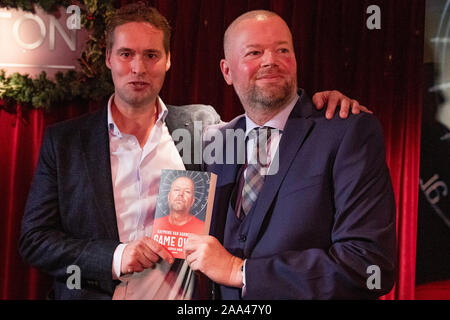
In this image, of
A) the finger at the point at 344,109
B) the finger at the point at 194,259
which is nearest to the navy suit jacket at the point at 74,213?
the finger at the point at 194,259

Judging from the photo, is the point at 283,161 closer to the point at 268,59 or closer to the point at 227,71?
the point at 268,59

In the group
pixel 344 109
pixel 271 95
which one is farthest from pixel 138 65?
pixel 344 109

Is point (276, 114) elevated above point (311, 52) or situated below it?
below

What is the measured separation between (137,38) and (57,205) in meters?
0.89

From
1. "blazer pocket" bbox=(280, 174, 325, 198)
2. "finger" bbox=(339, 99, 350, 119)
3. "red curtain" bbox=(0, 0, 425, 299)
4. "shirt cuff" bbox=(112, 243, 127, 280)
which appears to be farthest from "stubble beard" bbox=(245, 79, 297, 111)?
"shirt cuff" bbox=(112, 243, 127, 280)

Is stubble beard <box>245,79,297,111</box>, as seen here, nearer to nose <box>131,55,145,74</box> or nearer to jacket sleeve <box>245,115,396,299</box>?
jacket sleeve <box>245,115,396,299</box>

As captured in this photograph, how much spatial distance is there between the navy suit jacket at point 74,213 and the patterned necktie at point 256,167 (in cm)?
29

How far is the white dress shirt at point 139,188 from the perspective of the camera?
74.9 inches

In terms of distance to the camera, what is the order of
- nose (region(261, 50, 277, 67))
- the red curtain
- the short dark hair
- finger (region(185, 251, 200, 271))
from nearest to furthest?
finger (region(185, 251, 200, 271)), nose (region(261, 50, 277, 67)), the short dark hair, the red curtain

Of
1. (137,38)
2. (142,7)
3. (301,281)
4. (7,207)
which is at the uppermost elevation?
(142,7)

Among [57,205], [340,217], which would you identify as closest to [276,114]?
[340,217]

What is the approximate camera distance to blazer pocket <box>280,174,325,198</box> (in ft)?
5.38

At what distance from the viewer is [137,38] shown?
1.95 meters
